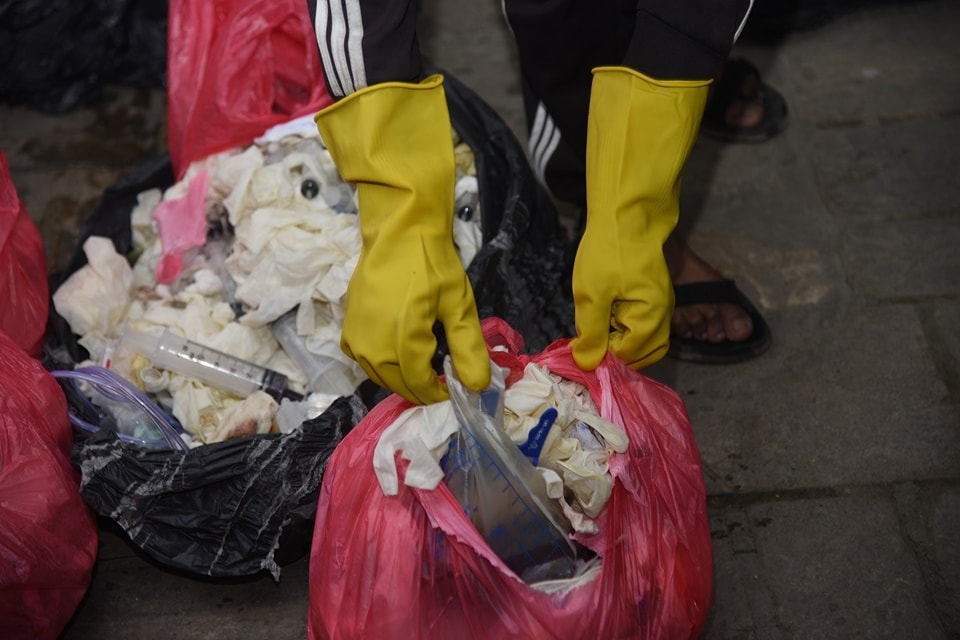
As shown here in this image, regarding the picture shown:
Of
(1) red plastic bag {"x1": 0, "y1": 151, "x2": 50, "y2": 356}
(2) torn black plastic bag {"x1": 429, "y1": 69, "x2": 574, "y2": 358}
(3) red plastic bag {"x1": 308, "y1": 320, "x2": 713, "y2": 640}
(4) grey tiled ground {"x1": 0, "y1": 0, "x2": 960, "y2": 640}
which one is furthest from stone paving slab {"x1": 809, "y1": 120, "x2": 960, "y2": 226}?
(1) red plastic bag {"x1": 0, "y1": 151, "x2": 50, "y2": 356}

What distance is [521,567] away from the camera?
4.91ft

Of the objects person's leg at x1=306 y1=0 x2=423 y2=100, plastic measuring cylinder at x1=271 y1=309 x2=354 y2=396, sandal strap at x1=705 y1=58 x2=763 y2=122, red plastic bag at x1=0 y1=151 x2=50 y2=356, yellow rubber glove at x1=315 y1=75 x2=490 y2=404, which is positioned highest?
person's leg at x1=306 y1=0 x2=423 y2=100

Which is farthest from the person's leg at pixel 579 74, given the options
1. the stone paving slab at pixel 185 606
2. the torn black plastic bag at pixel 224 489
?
the stone paving slab at pixel 185 606

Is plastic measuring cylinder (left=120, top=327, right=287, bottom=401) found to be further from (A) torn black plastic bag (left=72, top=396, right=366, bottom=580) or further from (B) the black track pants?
(B) the black track pants

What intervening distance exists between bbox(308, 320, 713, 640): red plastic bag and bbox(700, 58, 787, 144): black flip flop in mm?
1217

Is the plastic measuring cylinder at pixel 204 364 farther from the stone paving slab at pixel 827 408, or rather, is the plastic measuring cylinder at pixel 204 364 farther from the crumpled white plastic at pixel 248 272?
the stone paving slab at pixel 827 408

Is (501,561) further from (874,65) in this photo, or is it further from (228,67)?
(874,65)

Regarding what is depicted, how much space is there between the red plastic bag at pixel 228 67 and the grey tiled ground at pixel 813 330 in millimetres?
518

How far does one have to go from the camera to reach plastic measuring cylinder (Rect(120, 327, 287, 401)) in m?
1.88

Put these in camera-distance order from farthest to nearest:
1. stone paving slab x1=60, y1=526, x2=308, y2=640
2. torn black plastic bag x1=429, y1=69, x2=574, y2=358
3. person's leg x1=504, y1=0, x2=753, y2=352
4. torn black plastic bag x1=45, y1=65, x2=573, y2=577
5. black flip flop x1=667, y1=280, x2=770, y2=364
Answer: black flip flop x1=667, y1=280, x2=770, y2=364 < torn black plastic bag x1=429, y1=69, x2=574, y2=358 < stone paving slab x1=60, y1=526, x2=308, y2=640 < torn black plastic bag x1=45, y1=65, x2=573, y2=577 < person's leg x1=504, y1=0, x2=753, y2=352

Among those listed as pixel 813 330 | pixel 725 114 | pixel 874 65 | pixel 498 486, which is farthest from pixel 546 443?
pixel 874 65

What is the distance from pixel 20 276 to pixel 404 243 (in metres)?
0.88

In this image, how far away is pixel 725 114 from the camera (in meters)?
2.57

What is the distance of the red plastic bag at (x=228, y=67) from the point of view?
2131 mm
